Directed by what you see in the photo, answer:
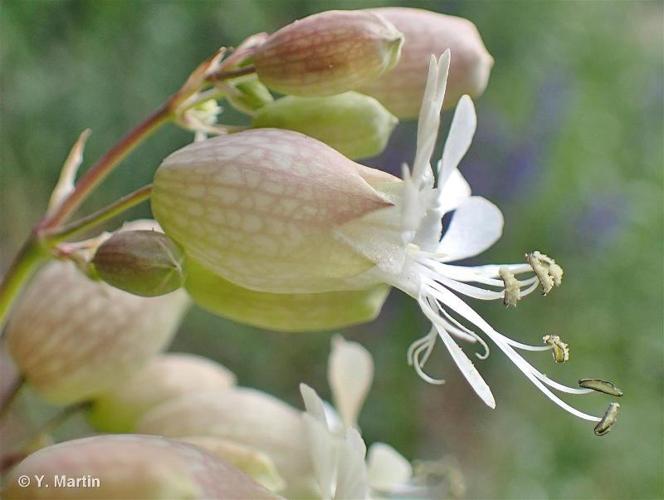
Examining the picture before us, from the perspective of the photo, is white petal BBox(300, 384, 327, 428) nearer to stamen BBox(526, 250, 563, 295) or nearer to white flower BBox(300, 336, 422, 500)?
white flower BBox(300, 336, 422, 500)

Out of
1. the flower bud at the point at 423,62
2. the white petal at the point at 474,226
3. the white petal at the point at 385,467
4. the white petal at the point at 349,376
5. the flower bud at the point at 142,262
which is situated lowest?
the white petal at the point at 385,467

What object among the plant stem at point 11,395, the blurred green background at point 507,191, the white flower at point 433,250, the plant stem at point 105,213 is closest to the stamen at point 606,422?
the white flower at point 433,250

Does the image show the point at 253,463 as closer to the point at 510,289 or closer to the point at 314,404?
the point at 314,404

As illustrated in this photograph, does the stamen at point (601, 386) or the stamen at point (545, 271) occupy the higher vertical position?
the stamen at point (545, 271)

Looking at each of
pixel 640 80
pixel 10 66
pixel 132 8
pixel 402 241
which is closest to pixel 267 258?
pixel 402 241

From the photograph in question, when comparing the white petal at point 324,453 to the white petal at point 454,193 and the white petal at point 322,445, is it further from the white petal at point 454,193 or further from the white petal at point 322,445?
the white petal at point 454,193
